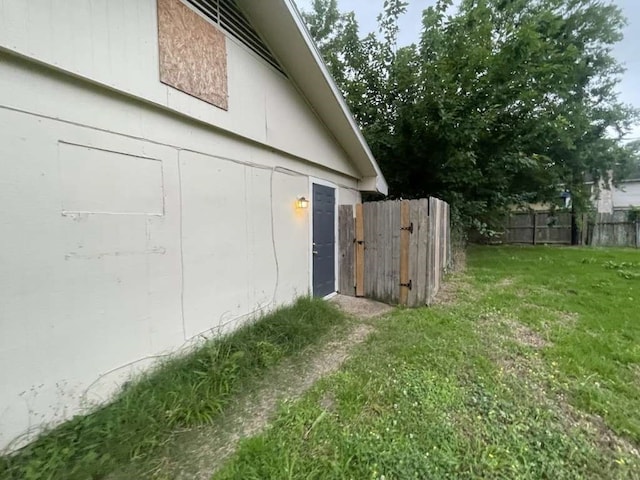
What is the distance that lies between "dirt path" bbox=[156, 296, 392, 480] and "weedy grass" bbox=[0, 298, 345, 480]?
0.11 m

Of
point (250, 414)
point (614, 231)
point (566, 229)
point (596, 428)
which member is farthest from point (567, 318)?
point (614, 231)

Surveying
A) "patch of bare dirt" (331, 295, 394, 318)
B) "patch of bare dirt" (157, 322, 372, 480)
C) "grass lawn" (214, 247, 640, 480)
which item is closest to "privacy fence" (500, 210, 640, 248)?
"patch of bare dirt" (331, 295, 394, 318)

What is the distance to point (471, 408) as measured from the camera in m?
2.41

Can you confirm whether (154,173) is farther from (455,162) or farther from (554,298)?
(455,162)

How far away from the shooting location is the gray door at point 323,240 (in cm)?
540

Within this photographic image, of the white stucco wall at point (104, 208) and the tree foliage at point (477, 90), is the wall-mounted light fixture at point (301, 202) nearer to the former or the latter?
the white stucco wall at point (104, 208)

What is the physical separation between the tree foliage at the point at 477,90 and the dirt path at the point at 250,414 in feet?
21.8

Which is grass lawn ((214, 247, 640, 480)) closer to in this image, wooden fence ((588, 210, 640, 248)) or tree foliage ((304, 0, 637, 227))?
tree foliage ((304, 0, 637, 227))

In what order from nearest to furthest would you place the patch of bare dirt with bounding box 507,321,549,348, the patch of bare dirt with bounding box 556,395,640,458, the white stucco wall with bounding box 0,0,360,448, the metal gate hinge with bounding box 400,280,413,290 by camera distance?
the white stucco wall with bounding box 0,0,360,448 < the patch of bare dirt with bounding box 556,395,640,458 < the patch of bare dirt with bounding box 507,321,549,348 < the metal gate hinge with bounding box 400,280,413,290

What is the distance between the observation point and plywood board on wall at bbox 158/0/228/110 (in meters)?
2.80

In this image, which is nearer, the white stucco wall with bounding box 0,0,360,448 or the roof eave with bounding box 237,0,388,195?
the white stucco wall with bounding box 0,0,360,448

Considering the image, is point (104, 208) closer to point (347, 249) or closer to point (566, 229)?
point (347, 249)

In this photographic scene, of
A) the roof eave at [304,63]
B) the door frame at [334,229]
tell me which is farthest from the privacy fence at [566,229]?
the roof eave at [304,63]

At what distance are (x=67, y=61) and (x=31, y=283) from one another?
1515 mm
